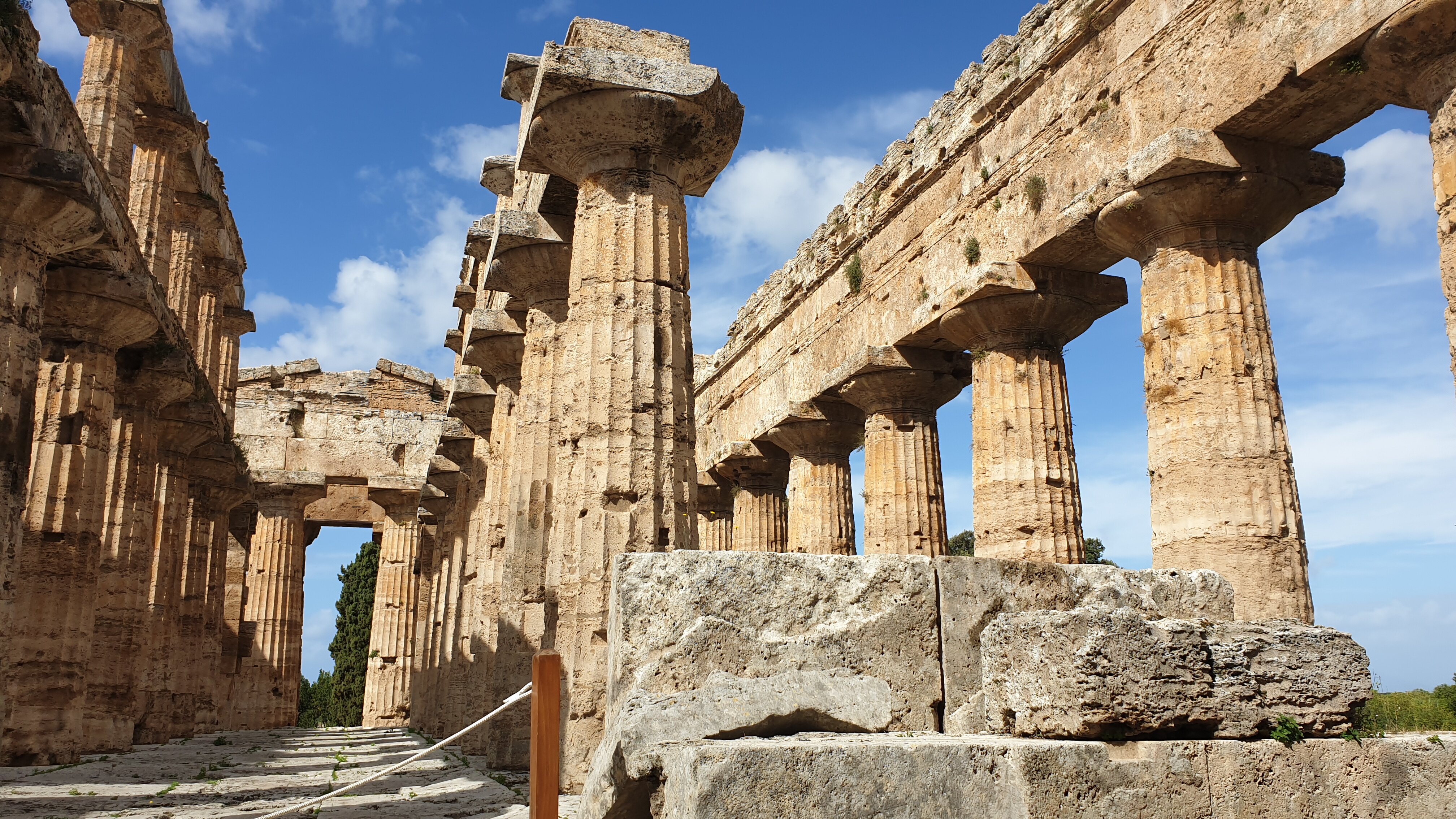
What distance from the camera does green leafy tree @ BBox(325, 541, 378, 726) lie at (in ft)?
121

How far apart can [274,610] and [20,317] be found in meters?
16.7

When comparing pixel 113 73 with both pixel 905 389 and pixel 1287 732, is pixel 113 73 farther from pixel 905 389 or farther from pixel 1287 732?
pixel 1287 732

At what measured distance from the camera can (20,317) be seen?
9406 mm

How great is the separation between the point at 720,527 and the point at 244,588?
12.2 m

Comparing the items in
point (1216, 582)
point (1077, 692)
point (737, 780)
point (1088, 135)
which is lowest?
point (737, 780)

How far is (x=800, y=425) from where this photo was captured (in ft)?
59.0

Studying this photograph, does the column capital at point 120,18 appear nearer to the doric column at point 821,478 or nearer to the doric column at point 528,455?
the doric column at point 528,455

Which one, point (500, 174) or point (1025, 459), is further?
point (500, 174)

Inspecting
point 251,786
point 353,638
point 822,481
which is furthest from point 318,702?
point 251,786

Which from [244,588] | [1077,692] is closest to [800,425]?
[1077,692]

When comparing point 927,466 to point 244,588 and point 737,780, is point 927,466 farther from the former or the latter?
point 244,588

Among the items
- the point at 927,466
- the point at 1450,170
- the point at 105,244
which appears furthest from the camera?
the point at 927,466

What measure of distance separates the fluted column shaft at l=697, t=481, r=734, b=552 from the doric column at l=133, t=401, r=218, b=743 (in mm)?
9558

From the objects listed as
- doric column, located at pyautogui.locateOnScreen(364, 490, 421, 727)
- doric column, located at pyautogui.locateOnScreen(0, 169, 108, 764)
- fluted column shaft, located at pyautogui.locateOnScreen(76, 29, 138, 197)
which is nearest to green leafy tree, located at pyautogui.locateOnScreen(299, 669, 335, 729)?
doric column, located at pyautogui.locateOnScreen(364, 490, 421, 727)
